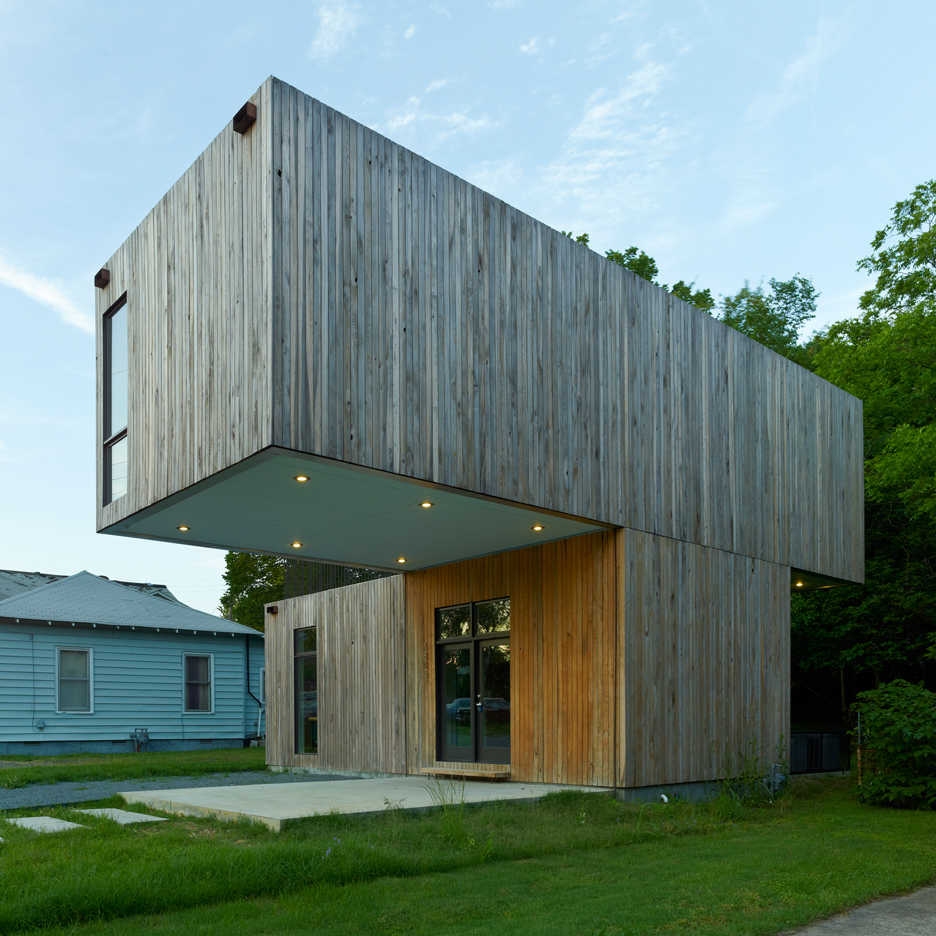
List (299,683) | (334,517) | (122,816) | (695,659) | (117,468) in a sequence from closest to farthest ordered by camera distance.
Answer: (122,816), (334,517), (117,468), (695,659), (299,683)

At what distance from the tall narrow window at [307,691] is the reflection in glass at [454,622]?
361 cm

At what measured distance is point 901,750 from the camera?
1045 centimetres

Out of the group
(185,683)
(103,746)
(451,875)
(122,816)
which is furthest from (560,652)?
(185,683)

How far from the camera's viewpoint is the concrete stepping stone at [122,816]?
767 centimetres

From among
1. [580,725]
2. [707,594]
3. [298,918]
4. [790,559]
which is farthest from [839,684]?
[298,918]

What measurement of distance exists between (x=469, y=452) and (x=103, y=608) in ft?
49.9

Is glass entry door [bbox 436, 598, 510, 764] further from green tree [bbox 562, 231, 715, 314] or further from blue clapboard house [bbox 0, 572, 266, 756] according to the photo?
green tree [bbox 562, 231, 715, 314]

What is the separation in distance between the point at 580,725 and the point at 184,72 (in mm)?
10898

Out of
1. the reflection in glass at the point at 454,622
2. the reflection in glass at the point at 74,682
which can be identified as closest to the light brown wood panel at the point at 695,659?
the reflection in glass at the point at 454,622

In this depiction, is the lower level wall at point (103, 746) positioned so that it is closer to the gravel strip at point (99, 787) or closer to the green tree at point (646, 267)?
the gravel strip at point (99, 787)

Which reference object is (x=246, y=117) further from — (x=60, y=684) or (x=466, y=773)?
(x=60, y=684)

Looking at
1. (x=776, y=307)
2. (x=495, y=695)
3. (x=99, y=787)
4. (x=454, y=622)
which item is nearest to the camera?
(x=99, y=787)

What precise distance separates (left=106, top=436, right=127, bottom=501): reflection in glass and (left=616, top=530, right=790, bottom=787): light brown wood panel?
5.42 metres

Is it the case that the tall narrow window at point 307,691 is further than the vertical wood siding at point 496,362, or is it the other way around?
the tall narrow window at point 307,691
